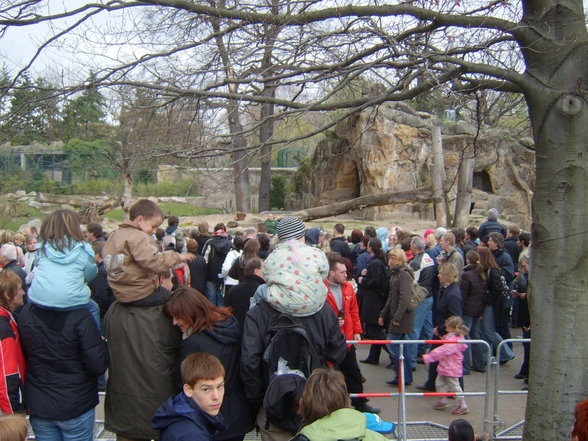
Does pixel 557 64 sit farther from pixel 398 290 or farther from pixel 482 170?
pixel 482 170

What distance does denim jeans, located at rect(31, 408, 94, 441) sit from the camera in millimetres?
4094

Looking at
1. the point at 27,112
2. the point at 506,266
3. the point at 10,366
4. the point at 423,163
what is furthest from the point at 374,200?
the point at 10,366

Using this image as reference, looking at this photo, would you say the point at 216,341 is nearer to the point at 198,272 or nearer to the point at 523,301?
the point at 523,301

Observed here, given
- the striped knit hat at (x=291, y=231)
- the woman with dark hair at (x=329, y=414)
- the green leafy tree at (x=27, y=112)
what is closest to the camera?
the woman with dark hair at (x=329, y=414)

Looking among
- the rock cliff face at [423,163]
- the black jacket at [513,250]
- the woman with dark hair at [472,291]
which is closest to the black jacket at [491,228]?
the black jacket at [513,250]

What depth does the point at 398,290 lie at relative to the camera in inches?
296

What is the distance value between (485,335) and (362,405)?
2929mm

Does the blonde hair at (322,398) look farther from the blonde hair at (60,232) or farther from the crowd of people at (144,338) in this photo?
the blonde hair at (60,232)

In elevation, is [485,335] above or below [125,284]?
below

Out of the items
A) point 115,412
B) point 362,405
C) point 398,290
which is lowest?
point 362,405

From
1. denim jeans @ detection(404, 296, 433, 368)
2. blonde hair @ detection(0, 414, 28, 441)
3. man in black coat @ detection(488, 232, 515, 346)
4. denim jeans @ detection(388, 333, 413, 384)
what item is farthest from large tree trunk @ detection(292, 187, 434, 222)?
blonde hair @ detection(0, 414, 28, 441)

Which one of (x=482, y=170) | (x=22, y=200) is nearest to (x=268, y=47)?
(x=482, y=170)

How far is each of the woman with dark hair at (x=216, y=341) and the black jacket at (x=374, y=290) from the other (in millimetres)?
4323

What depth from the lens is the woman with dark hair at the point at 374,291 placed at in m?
8.17
